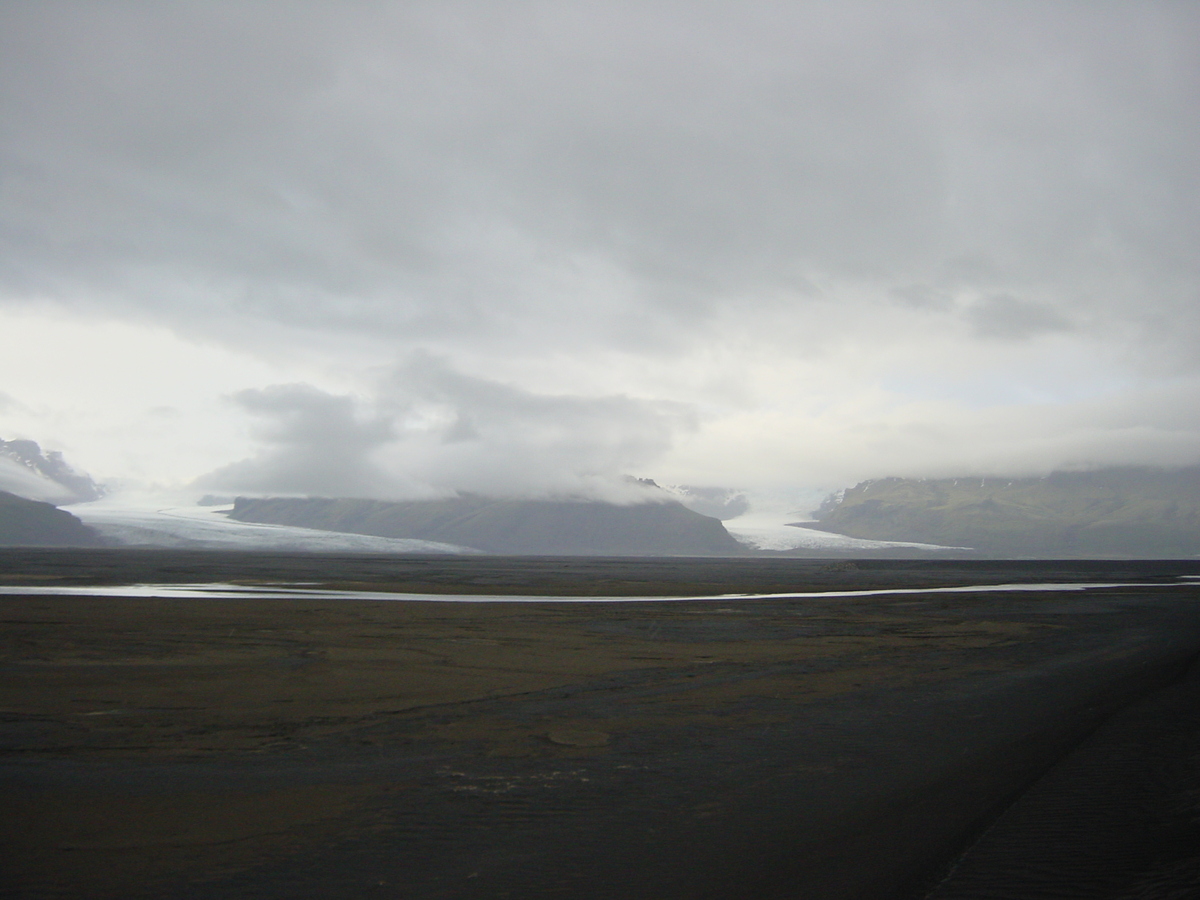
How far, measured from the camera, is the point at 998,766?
12.6m

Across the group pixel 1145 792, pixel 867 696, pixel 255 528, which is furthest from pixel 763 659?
pixel 255 528

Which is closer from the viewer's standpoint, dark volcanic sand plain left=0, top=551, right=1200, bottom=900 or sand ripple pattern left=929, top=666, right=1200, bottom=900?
sand ripple pattern left=929, top=666, right=1200, bottom=900

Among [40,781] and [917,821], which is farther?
[40,781]

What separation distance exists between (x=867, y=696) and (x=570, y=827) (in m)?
11.2

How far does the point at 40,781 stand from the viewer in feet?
34.7

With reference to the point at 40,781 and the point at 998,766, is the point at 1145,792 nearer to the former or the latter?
the point at 998,766

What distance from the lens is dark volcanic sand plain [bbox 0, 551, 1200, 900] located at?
812 centimetres

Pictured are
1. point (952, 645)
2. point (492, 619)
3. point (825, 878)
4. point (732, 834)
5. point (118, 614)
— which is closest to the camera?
point (825, 878)

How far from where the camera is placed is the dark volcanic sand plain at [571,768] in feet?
26.7

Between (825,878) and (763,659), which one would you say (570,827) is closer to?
(825,878)

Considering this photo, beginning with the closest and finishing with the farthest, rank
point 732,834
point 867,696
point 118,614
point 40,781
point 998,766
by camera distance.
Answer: point 732,834 < point 40,781 < point 998,766 < point 867,696 < point 118,614

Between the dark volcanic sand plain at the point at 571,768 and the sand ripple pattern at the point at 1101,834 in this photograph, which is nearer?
the sand ripple pattern at the point at 1101,834

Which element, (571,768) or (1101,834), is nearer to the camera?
(1101,834)

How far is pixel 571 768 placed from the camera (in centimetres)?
1205
